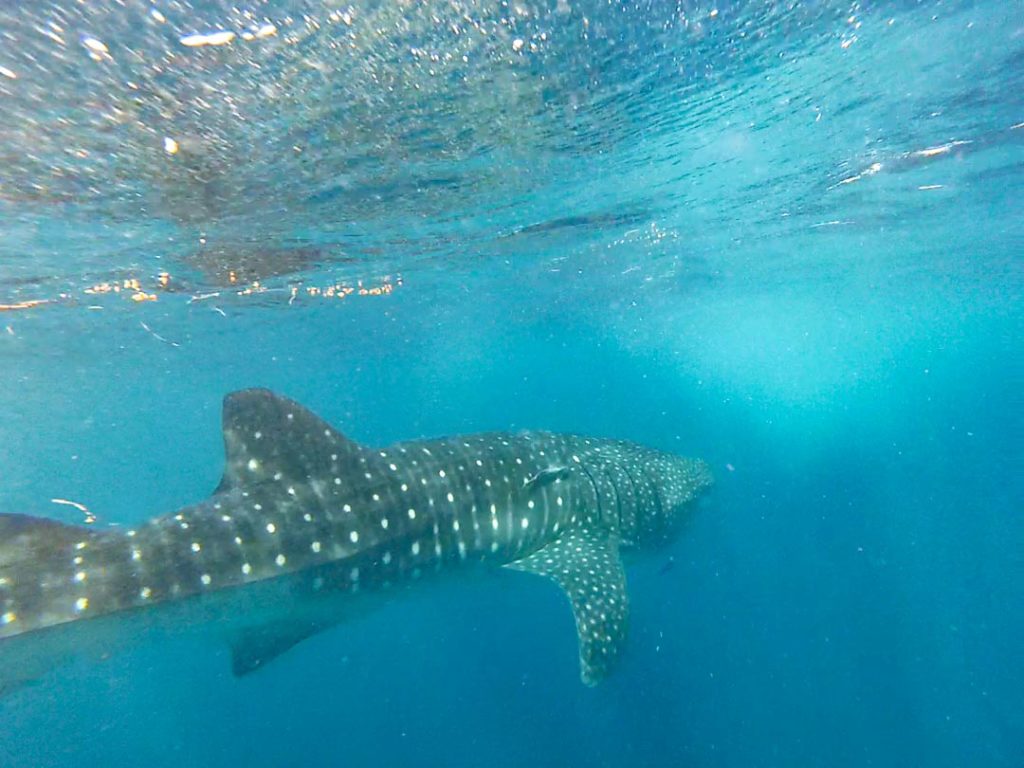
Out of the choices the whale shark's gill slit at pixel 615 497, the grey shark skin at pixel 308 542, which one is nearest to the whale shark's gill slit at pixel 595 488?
the grey shark skin at pixel 308 542

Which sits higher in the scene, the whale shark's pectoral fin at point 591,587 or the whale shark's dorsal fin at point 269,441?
the whale shark's dorsal fin at point 269,441

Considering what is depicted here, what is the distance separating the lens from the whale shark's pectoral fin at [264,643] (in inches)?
255

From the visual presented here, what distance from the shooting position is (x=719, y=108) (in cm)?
1080

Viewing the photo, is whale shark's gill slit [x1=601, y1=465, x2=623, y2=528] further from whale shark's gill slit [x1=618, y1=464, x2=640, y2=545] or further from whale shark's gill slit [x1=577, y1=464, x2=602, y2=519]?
whale shark's gill slit [x1=577, y1=464, x2=602, y2=519]

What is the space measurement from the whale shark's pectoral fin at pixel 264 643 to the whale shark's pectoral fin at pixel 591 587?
2756 mm

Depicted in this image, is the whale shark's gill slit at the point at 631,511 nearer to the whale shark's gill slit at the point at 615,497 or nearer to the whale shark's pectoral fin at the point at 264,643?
the whale shark's gill slit at the point at 615,497

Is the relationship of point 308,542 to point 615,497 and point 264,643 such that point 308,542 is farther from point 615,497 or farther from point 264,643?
point 615,497

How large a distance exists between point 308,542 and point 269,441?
108 centimetres

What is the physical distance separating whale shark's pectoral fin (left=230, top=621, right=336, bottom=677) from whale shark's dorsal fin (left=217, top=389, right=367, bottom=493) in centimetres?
149

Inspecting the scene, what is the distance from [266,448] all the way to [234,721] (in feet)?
46.3

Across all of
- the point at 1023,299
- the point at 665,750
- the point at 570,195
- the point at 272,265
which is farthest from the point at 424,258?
the point at 1023,299

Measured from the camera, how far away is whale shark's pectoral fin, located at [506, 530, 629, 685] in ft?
23.4

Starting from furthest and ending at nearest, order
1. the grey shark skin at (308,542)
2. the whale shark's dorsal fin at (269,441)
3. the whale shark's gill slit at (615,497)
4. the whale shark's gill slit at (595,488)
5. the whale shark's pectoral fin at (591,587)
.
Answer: the whale shark's gill slit at (615,497), the whale shark's gill slit at (595,488), the whale shark's pectoral fin at (591,587), the whale shark's dorsal fin at (269,441), the grey shark skin at (308,542)

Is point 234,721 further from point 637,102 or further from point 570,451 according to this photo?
point 637,102
